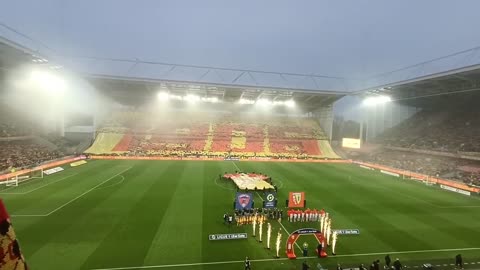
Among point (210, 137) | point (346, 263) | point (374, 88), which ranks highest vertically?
point (374, 88)

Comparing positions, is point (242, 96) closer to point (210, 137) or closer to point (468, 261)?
point (210, 137)

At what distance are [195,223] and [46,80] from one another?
4399 cm

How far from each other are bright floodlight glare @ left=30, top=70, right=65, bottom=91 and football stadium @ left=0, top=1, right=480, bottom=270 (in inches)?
10.2

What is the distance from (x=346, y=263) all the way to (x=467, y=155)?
39.1 metres

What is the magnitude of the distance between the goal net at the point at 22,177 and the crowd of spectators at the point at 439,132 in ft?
190

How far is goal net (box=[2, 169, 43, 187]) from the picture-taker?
27.7 m

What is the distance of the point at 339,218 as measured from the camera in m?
20.8

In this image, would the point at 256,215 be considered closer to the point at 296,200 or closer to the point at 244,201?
the point at 244,201

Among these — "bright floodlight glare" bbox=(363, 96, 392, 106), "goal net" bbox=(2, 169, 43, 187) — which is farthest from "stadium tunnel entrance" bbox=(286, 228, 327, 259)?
"bright floodlight glare" bbox=(363, 96, 392, 106)

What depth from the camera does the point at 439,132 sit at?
53.2m

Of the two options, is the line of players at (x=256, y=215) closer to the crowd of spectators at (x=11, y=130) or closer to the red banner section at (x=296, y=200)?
the red banner section at (x=296, y=200)

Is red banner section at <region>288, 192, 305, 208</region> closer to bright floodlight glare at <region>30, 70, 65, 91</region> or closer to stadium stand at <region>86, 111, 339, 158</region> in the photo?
stadium stand at <region>86, 111, 339, 158</region>

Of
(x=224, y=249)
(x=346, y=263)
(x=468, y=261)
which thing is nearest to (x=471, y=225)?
(x=468, y=261)

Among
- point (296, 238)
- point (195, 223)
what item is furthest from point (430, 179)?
point (195, 223)
